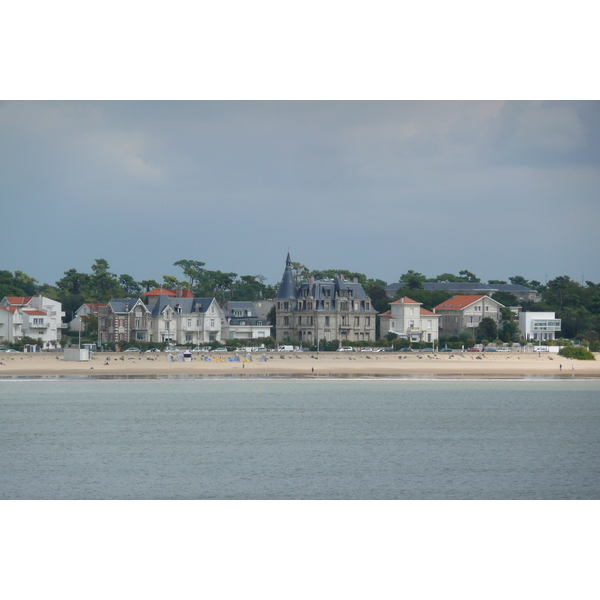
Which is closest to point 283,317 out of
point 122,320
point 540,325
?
point 122,320

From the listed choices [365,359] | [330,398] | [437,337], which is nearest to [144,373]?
[330,398]

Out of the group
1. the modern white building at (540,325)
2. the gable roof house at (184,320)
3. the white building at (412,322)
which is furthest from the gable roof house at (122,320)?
the modern white building at (540,325)

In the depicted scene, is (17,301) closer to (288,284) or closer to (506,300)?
(288,284)

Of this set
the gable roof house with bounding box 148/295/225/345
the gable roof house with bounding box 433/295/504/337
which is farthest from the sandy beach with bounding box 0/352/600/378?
the gable roof house with bounding box 433/295/504/337

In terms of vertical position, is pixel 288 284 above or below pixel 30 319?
above

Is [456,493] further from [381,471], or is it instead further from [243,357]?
[243,357]

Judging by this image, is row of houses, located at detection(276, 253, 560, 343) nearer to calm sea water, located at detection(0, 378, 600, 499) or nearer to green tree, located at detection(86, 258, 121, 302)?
green tree, located at detection(86, 258, 121, 302)
